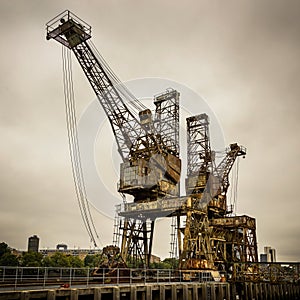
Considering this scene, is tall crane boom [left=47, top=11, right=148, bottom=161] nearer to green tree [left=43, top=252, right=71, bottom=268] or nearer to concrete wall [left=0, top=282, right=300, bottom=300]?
concrete wall [left=0, top=282, right=300, bottom=300]

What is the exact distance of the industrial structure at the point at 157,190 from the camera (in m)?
43.4

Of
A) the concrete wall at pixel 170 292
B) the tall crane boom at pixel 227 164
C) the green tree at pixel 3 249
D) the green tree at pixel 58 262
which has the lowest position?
the concrete wall at pixel 170 292

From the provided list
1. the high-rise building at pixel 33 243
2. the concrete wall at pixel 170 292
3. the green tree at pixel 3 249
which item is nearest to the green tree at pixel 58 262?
the green tree at pixel 3 249

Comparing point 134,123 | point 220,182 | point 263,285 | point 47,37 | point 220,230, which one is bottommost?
point 263,285

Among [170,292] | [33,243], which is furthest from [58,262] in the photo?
[33,243]

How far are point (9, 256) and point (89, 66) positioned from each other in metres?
54.3

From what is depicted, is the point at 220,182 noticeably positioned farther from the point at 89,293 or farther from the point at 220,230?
the point at 89,293

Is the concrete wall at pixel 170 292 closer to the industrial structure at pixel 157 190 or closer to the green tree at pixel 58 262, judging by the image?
the industrial structure at pixel 157 190

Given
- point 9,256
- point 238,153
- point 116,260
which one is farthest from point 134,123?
point 9,256

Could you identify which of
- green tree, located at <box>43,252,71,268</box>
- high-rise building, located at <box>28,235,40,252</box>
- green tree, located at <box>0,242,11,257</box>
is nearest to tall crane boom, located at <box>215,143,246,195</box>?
green tree, located at <box>43,252,71,268</box>

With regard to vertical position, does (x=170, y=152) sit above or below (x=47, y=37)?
below

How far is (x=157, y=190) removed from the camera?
4438 cm

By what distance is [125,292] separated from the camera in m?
26.7

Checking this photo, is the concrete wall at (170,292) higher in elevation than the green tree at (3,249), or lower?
lower
